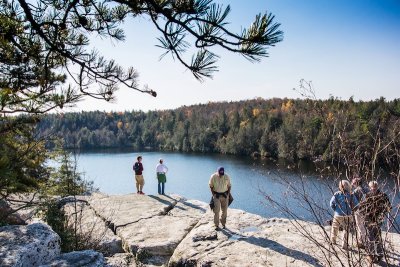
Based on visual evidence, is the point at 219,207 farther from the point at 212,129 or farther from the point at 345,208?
the point at 212,129

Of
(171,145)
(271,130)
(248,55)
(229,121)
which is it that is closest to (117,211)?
(248,55)

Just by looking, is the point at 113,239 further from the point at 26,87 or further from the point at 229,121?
the point at 229,121

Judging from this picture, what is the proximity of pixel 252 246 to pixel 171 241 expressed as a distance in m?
2.04

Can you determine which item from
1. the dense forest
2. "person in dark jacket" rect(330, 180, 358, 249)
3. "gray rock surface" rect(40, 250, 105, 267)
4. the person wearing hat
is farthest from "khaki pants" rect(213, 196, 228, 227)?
the dense forest

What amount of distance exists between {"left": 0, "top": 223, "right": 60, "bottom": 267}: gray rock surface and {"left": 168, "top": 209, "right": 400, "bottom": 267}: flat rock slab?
280cm

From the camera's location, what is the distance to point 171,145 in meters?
95.8

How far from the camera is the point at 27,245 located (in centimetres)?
446

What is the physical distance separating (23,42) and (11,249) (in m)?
2.78

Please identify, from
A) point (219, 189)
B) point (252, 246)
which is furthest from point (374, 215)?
point (219, 189)

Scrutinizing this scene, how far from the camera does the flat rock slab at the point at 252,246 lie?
19.8ft

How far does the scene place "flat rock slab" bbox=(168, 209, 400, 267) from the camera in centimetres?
603

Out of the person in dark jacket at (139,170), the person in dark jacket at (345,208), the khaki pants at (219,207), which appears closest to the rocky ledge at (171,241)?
the khaki pants at (219,207)

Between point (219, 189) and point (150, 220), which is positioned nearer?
point (219, 189)

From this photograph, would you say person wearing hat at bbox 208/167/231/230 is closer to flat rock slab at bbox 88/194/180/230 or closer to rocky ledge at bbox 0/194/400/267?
rocky ledge at bbox 0/194/400/267
